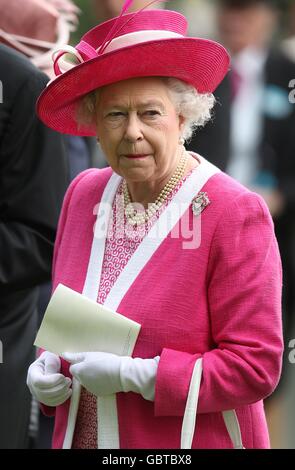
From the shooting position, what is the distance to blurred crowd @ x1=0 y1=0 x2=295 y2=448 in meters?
4.43

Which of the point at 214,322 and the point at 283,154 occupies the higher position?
the point at 283,154

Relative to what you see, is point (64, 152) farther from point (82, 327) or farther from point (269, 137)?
point (269, 137)

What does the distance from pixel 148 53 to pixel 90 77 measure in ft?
0.69

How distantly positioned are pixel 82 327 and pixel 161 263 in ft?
0.96

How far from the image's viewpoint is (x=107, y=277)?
12.2 ft

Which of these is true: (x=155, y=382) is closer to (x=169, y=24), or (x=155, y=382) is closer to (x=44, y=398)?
(x=44, y=398)

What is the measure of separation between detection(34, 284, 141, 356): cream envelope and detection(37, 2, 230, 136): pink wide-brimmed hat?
61cm

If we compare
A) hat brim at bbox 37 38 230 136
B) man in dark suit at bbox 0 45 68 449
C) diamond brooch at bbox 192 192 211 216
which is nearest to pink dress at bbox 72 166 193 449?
diamond brooch at bbox 192 192 211 216

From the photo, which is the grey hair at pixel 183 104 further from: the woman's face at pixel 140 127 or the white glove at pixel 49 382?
the white glove at pixel 49 382

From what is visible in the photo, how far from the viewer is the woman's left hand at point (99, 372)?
3.48 m

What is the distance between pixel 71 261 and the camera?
383cm

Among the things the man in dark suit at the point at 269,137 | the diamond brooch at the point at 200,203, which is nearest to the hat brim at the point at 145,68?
the diamond brooch at the point at 200,203

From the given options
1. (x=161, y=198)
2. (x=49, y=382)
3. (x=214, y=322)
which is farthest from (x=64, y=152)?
(x=214, y=322)

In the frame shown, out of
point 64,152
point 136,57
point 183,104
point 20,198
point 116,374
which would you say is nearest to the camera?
point 116,374
